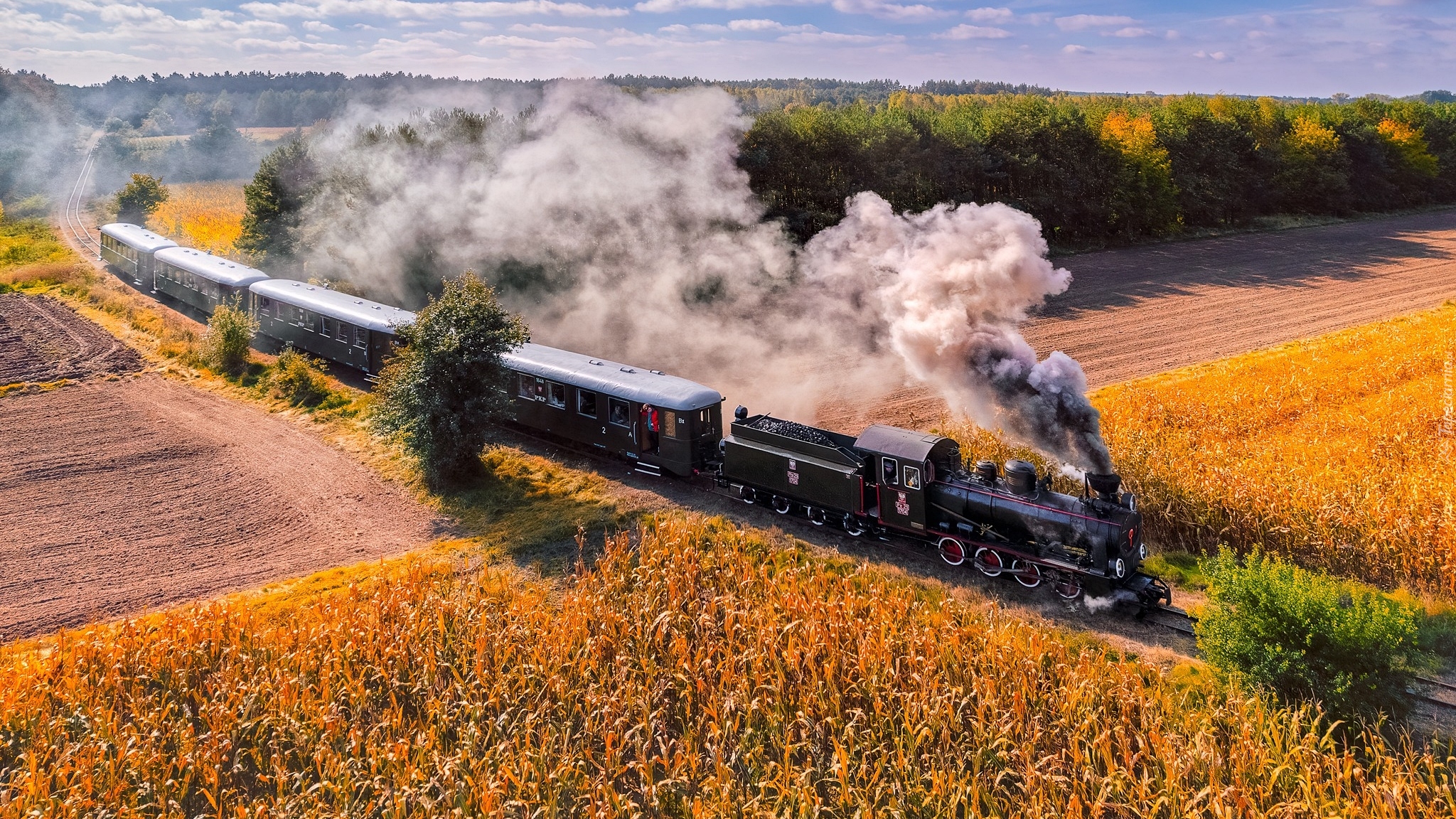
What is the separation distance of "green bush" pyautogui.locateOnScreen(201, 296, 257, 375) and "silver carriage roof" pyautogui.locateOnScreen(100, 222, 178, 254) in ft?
49.1

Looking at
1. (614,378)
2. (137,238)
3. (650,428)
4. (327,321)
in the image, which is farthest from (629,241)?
(137,238)

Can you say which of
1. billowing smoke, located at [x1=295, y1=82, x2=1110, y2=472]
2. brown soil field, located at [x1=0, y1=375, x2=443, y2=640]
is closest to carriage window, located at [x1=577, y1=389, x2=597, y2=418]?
brown soil field, located at [x1=0, y1=375, x2=443, y2=640]

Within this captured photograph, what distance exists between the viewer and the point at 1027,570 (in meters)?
15.9

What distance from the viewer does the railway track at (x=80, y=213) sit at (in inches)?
2146

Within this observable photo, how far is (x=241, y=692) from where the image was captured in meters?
12.3

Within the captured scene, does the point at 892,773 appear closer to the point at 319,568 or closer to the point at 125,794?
the point at 125,794

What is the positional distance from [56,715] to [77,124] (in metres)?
125

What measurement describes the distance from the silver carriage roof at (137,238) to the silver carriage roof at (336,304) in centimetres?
1273

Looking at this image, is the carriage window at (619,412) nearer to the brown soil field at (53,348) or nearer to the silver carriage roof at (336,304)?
the silver carriage roof at (336,304)

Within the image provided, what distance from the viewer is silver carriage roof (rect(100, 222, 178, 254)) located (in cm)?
4275

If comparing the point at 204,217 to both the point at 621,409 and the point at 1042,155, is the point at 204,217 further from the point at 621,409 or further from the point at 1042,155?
the point at 1042,155

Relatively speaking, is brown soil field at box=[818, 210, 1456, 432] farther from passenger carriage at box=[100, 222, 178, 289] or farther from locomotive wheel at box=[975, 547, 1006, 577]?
passenger carriage at box=[100, 222, 178, 289]

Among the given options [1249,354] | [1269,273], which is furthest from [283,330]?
[1269,273]

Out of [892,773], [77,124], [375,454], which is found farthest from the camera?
[77,124]
